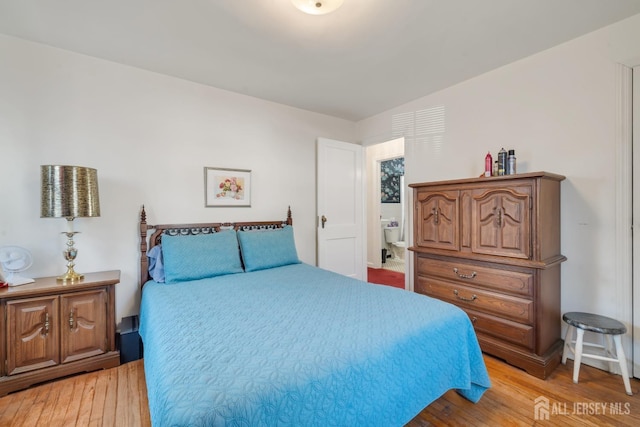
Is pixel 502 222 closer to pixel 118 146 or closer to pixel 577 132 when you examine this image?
pixel 577 132

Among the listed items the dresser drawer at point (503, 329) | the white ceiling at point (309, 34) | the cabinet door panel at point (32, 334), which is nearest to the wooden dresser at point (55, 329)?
the cabinet door panel at point (32, 334)

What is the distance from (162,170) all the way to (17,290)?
1382 mm

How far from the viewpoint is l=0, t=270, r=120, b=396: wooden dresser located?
1.91 m

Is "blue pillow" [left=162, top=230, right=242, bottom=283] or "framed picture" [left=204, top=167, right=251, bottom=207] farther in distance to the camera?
"framed picture" [left=204, top=167, right=251, bottom=207]

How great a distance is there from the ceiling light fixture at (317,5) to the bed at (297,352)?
182 centimetres

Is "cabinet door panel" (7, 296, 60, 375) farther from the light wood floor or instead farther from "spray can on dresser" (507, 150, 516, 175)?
"spray can on dresser" (507, 150, 516, 175)

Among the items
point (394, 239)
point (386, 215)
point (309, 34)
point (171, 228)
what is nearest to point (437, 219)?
point (309, 34)

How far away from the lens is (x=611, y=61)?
2.14 metres

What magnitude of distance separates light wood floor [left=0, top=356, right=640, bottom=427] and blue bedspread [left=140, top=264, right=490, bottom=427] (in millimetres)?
170

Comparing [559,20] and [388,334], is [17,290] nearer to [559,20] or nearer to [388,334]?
[388,334]

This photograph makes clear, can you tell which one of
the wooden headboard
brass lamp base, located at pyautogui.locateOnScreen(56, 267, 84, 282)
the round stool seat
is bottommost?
the round stool seat

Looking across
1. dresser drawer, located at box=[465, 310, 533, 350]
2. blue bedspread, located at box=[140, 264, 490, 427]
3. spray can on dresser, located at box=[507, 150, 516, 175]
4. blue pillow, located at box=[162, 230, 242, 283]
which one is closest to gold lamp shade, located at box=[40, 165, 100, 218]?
blue pillow, located at box=[162, 230, 242, 283]

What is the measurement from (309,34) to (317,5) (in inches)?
18.0

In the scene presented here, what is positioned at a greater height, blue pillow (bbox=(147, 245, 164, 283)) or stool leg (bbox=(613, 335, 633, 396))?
blue pillow (bbox=(147, 245, 164, 283))
